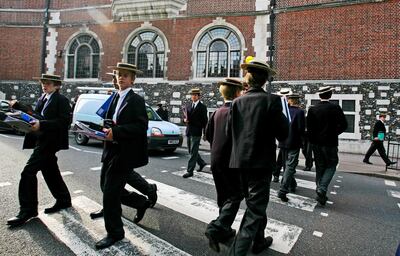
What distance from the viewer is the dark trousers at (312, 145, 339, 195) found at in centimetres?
545

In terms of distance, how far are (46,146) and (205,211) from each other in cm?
238

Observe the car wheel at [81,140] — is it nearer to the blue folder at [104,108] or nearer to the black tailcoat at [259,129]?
the blue folder at [104,108]

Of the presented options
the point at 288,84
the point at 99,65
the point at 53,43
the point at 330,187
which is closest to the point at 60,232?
the point at 330,187

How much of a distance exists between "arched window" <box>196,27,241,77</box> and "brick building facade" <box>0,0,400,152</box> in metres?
0.06

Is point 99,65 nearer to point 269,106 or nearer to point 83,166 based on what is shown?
point 83,166

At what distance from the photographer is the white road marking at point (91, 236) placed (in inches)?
127

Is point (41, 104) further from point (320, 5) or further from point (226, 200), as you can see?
point (320, 5)

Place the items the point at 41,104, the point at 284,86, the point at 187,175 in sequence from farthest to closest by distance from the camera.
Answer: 1. the point at 284,86
2. the point at 187,175
3. the point at 41,104

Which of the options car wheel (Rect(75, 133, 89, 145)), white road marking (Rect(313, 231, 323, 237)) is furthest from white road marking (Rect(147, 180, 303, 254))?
car wheel (Rect(75, 133, 89, 145))

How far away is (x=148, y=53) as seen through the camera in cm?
1892

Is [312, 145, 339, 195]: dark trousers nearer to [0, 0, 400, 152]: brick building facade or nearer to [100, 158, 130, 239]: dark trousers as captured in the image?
[100, 158, 130, 239]: dark trousers

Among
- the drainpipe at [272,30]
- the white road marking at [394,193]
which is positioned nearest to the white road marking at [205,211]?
the white road marking at [394,193]

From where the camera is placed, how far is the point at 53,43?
20.7 m

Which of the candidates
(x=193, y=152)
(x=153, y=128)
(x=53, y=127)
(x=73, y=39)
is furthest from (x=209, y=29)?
(x=53, y=127)
